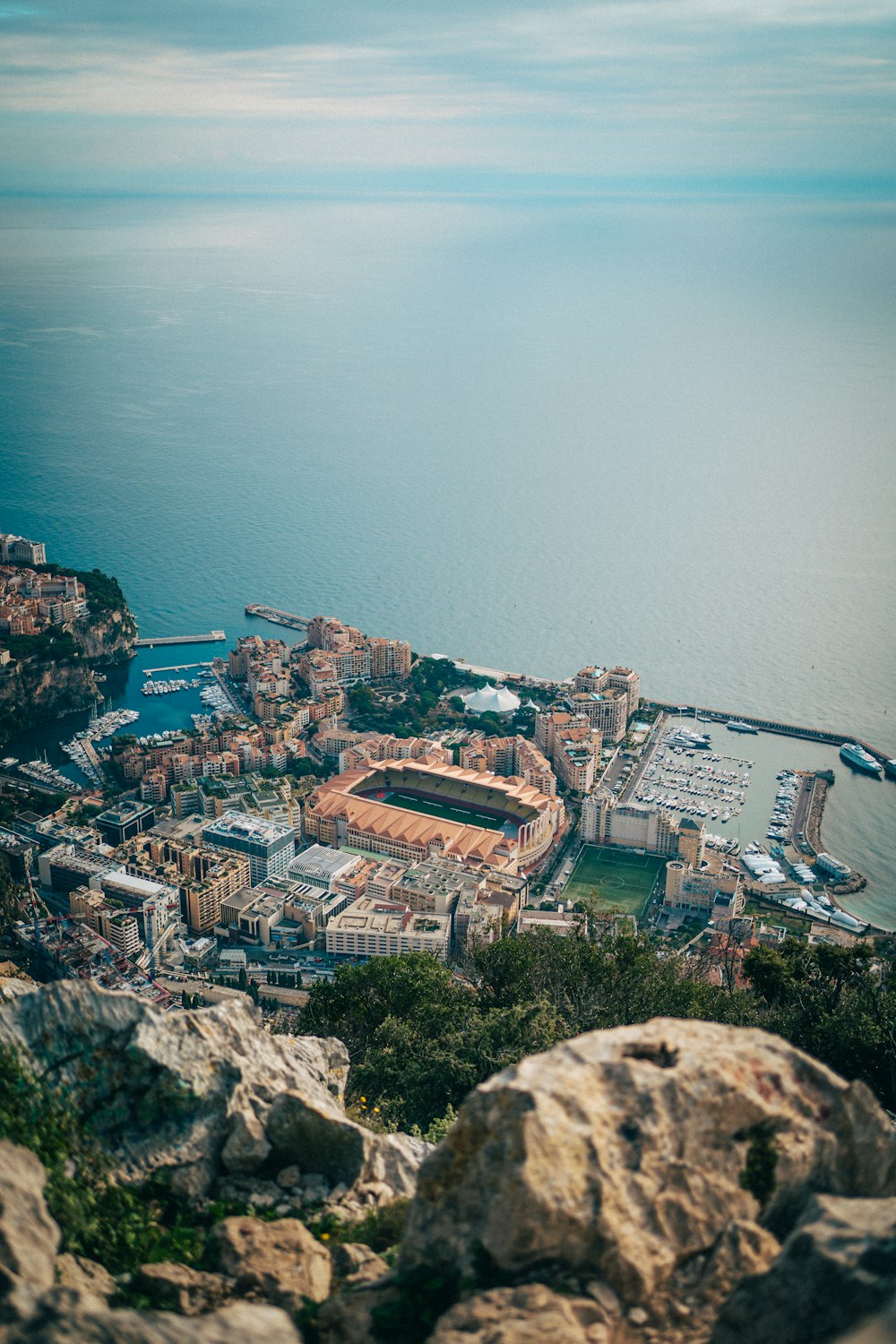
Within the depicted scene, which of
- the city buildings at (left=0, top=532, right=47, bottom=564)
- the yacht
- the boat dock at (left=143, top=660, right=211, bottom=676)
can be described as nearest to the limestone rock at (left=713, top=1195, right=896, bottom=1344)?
the yacht

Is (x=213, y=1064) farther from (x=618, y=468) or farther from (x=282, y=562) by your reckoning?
(x=618, y=468)

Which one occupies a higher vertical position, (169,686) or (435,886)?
(169,686)

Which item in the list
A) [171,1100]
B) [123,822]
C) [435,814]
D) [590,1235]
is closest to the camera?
[590,1235]

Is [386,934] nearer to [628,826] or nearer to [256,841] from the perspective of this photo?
[256,841]

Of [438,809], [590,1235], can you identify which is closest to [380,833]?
[438,809]

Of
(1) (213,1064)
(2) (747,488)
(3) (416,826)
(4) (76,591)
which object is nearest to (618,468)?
(2) (747,488)

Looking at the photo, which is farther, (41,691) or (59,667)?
(59,667)

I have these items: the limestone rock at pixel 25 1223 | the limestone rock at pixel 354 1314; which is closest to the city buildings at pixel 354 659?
the limestone rock at pixel 25 1223

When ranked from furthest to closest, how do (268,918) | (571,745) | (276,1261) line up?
1. (571,745)
2. (268,918)
3. (276,1261)
